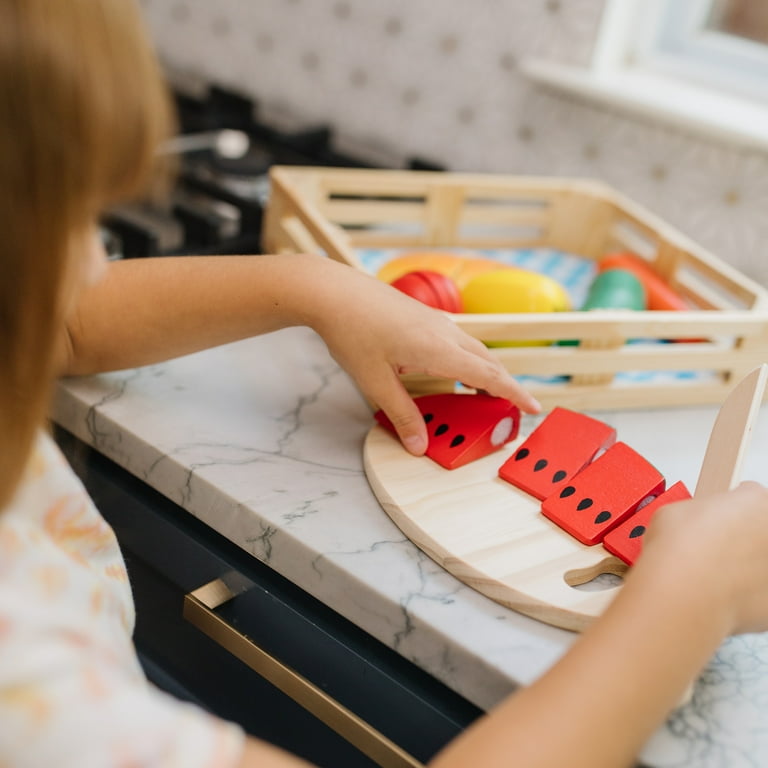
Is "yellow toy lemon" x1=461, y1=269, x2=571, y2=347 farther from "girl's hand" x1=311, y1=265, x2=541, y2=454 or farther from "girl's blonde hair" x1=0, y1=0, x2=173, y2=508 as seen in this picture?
"girl's blonde hair" x1=0, y1=0, x2=173, y2=508

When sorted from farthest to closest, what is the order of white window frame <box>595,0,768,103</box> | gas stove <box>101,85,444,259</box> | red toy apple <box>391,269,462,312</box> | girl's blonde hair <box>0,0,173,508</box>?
white window frame <box>595,0,768,103</box> < gas stove <box>101,85,444,259</box> < red toy apple <box>391,269,462,312</box> < girl's blonde hair <box>0,0,173,508</box>

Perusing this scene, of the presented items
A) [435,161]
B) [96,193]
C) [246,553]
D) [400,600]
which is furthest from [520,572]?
[435,161]

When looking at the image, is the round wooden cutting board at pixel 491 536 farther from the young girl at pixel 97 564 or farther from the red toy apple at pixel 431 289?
the red toy apple at pixel 431 289

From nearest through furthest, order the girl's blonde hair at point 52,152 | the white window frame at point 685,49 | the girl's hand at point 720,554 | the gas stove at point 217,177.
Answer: the girl's blonde hair at point 52,152
the girl's hand at point 720,554
the gas stove at point 217,177
the white window frame at point 685,49

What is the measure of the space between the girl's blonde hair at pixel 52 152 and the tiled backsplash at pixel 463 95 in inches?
35.2

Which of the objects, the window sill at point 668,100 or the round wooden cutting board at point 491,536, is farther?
the window sill at point 668,100

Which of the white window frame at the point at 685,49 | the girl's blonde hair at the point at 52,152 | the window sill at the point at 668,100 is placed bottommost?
the girl's blonde hair at the point at 52,152

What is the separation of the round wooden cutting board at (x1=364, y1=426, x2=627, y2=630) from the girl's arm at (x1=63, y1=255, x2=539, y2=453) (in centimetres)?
4

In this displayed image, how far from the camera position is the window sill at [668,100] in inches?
43.3

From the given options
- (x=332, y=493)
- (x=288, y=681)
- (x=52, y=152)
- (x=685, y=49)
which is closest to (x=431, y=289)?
(x=332, y=493)

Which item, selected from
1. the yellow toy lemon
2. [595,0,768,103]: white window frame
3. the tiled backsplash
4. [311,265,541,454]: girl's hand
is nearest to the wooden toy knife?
[311,265,541,454]: girl's hand

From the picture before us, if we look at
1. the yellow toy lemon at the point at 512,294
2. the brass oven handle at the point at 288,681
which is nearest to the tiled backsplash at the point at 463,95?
the yellow toy lemon at the point at 512,294

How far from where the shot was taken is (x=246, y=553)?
0.67 m

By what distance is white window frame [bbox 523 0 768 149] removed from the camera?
1.13 metres
